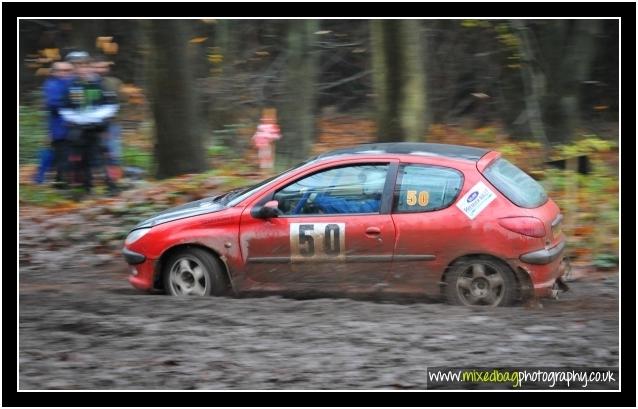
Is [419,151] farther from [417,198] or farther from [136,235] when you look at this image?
[136,235]

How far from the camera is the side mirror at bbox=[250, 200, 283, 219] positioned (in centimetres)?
769

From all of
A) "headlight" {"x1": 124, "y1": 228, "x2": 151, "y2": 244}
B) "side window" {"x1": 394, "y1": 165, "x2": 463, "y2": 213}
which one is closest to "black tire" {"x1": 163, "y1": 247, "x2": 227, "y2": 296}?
"headlight" {"x1": 124, "y1": 228, "x2": 151, "y2": 244}

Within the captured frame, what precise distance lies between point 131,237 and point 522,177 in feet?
12.3

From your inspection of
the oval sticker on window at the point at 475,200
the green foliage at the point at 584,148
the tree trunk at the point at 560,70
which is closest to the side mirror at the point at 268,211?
the oval sticker on window at the point at 475,200

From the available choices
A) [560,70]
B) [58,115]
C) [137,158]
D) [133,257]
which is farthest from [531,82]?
[133,257]

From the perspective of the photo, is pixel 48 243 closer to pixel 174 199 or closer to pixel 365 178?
pixel 174 199

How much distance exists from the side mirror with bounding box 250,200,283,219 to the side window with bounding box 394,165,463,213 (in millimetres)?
1078

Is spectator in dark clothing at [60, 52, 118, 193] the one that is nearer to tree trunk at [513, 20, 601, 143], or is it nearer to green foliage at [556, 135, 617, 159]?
green foliage at [556, 135, 617, 159]

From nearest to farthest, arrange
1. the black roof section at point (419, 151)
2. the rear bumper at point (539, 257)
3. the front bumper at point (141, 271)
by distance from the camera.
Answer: the rear bumper at point (539, 257), the black roof section at point (419, 151), the front bumper at point (141, 271)

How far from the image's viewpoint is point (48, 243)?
1023 cm

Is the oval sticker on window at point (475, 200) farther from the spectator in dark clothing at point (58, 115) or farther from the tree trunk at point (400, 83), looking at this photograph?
the spectator in dark clothing at point (58, 115)

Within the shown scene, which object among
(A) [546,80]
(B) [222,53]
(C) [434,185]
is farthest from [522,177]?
(B) [222,53]

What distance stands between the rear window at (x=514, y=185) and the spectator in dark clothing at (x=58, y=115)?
623 cm

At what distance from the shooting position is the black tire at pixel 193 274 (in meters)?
7.84
